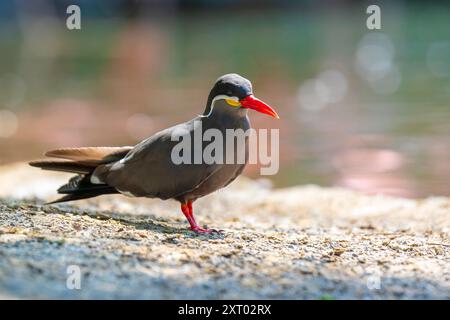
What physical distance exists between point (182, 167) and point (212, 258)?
1057mm

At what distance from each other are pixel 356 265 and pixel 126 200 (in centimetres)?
494

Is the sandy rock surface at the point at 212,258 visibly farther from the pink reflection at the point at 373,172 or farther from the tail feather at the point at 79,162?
the pink reflection at the point at 373,172

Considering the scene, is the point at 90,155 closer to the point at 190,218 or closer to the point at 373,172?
the point at 190,218

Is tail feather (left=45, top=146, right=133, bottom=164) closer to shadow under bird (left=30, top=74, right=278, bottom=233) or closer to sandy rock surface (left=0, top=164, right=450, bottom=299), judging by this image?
shadow under bird (left=30, top=74, right=278, bottom=233)

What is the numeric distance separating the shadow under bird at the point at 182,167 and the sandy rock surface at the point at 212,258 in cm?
27

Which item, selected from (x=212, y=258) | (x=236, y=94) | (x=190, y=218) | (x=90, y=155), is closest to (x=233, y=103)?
(x=236, y=94)

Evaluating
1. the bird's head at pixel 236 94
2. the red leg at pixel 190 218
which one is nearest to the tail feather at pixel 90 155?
the red leg at pixel 190 218

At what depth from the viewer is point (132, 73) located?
26047mm

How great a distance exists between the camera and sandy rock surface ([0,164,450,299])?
15.9 ft

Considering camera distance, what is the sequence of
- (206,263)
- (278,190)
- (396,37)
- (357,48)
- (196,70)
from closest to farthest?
(206,263)
(278,190)
(196,70)
(357,48)
(396,37)

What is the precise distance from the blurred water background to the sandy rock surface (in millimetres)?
3840

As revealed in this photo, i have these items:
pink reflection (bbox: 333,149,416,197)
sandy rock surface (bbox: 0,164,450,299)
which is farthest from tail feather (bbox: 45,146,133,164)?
pink reflection (bbox: 333,149,416,197)
